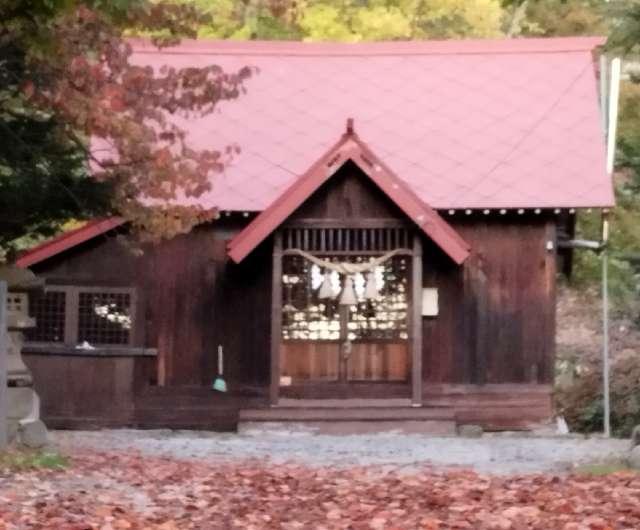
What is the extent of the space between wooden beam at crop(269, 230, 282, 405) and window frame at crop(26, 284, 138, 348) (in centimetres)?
252

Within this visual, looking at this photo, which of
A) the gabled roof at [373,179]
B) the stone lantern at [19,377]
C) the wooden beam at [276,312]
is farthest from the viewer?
the wooden beam at [276,312]

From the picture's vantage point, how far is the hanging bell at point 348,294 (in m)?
22.2

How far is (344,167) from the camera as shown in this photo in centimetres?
2211

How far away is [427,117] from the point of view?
24.8m

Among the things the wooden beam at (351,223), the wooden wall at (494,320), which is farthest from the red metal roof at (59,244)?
the wooden wall at (494,320)

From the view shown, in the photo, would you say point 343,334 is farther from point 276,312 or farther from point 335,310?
point 276,312

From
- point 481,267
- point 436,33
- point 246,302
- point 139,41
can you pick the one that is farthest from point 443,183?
point 436,33

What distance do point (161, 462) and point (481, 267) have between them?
877 cm

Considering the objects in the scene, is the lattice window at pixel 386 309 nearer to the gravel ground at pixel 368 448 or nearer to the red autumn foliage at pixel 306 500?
the gravel ground at pixel 368 448

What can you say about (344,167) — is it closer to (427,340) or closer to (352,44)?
(427,340)

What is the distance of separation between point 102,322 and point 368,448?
5.98 meters

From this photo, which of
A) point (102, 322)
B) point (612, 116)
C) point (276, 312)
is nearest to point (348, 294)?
point (276, 312)

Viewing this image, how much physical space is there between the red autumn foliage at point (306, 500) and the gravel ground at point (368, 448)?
2.14m

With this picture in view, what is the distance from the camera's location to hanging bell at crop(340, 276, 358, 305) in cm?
2223
